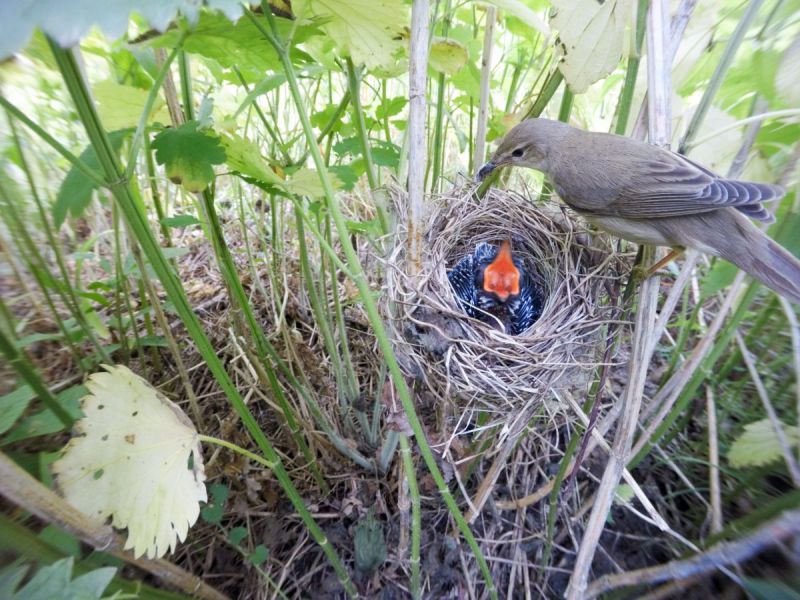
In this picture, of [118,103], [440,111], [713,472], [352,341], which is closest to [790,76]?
[440,111]

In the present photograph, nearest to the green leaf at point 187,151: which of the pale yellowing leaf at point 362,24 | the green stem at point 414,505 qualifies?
the pale yellowing leaf at point 362,24

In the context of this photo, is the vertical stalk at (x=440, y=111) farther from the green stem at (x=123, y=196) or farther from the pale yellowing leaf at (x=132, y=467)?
the pale yellowing leaf at (x=132, y=467)

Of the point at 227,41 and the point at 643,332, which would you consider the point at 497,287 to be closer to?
the point at 643,332

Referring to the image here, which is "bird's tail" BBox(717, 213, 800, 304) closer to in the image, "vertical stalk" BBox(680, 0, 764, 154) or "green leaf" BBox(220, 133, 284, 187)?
"vertical stalk" BBox(680, 0, 764, 154)

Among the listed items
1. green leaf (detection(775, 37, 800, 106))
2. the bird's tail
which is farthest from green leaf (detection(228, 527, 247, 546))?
green leaf (detection(775, 37, 800, 106))

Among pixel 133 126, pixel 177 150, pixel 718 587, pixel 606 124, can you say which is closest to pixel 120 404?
pixel 177 150
